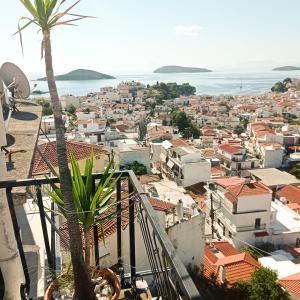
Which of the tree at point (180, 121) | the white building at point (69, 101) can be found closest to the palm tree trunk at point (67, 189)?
the tree at point (180, 121)

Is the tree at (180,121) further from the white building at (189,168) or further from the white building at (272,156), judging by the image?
the white building at (189,168)

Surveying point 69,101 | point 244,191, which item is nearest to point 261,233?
point 244,191

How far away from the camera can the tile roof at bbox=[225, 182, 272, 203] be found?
21.3m

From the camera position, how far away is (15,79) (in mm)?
7035

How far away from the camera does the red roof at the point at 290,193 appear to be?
96.1 ft

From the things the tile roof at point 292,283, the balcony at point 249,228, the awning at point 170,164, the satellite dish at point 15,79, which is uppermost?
the satellite dish at point 15,79

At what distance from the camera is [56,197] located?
90.7 inches

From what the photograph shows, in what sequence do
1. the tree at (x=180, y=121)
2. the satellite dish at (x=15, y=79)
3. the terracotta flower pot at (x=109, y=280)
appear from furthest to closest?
the tree at (x=180, y=121)
the satellite dish at (x=15, y=79)
the terracotta flower pot at (x=109, y=280)

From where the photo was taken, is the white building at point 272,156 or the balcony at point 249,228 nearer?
the balcony at point 249,228

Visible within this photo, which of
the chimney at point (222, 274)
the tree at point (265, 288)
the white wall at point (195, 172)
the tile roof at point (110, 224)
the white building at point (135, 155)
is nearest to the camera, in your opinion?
the tile roof at point (110, 224)

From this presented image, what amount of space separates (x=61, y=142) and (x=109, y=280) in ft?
3.92

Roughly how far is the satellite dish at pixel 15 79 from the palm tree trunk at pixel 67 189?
17.0 feet

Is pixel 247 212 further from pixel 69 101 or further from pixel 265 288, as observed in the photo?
pixel 69 101

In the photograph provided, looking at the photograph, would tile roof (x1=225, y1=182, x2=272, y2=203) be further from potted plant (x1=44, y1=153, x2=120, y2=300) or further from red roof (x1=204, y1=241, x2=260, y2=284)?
potted plant (x1=44, y1=153, x2=120, y2=300)
